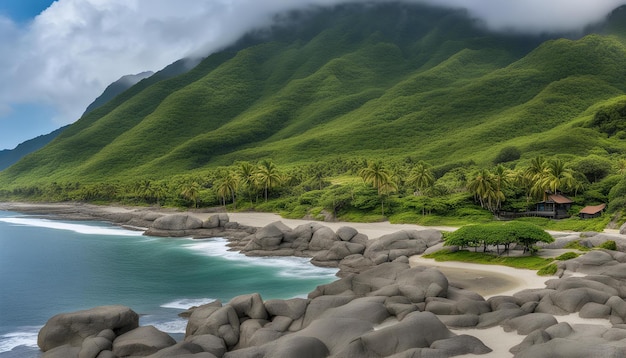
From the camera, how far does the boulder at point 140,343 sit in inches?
1219

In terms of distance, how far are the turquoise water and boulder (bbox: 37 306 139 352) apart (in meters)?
2.80

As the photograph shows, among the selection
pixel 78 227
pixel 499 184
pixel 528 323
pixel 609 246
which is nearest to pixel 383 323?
pixel 528 323

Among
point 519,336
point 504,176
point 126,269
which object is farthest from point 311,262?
point 504,176

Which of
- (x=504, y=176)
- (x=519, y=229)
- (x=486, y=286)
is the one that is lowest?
(x=486, y=286)

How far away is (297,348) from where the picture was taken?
91.1 ft

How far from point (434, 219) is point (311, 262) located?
32805 mm

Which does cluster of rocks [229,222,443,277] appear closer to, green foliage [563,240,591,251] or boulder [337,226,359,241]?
boulder [337,226,359,241]

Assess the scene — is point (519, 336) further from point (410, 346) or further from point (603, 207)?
point (603, 207)

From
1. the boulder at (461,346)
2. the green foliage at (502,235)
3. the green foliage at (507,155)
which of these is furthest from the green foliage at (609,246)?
the green foliage at (507,155)

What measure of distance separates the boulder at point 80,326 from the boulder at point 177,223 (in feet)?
223

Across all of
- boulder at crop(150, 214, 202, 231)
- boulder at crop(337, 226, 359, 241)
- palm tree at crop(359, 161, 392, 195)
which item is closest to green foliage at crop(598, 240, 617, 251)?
boulder at crop(337, 226, 359, 241)

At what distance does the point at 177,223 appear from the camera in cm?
10444

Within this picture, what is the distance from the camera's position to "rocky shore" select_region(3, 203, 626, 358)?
2811 cm

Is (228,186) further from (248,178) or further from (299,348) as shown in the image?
(299,348)
